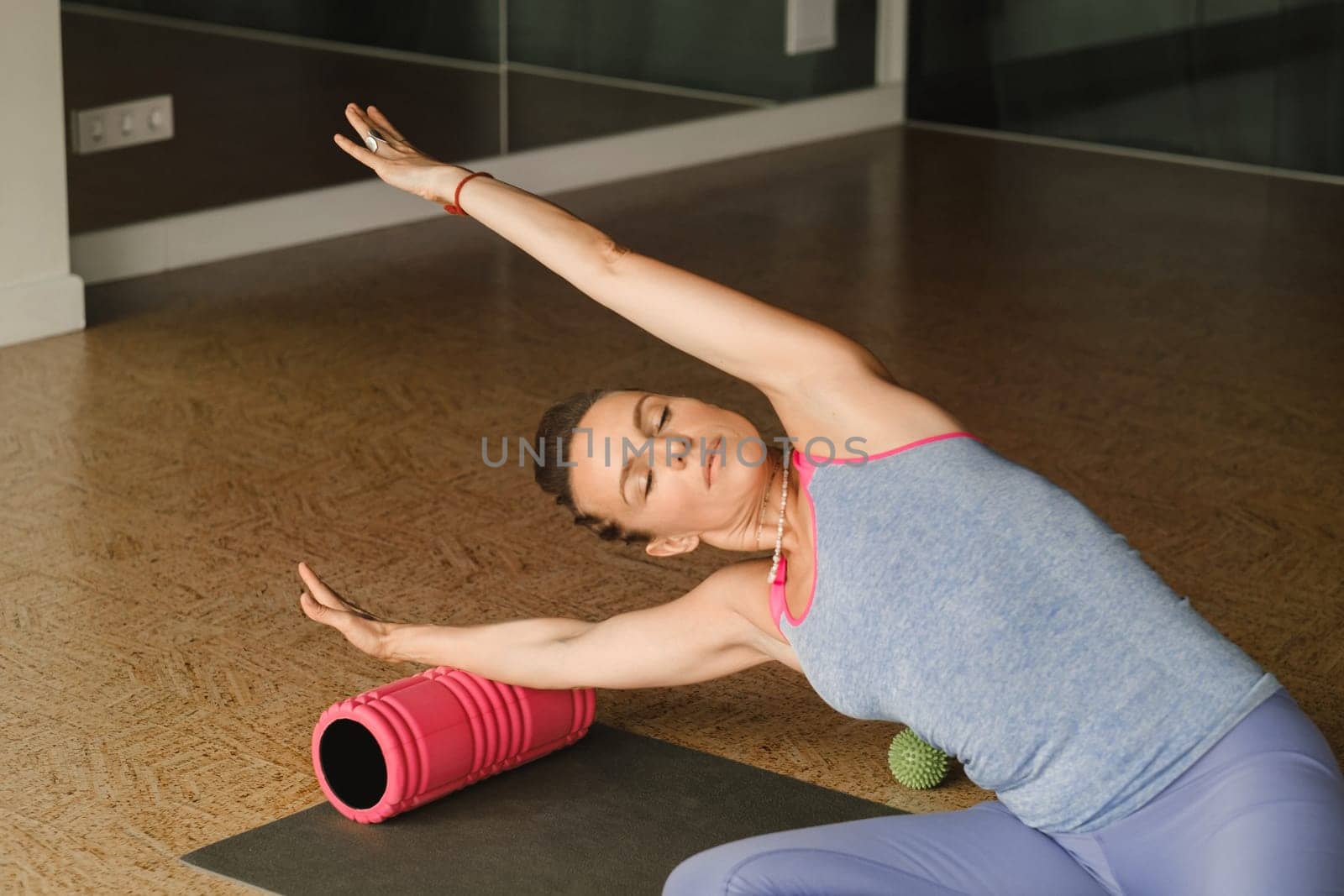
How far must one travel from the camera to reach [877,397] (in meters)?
2.04

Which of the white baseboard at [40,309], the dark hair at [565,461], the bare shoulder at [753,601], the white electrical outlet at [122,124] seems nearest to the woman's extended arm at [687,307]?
the dark hair at [565,461]

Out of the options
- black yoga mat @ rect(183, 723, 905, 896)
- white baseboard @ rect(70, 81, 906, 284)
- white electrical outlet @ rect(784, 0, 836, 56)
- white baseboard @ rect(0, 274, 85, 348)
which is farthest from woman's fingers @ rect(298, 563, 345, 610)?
white electrical outlet @ rect(784, 0, 836, 56)

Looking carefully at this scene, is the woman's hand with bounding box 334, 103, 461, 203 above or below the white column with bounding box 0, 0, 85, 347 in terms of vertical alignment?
above

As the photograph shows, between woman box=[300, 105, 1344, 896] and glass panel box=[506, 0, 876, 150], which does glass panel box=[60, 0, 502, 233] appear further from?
woman box=[300, 105, 1344, 896]

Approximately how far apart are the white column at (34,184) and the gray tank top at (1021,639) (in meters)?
3.50

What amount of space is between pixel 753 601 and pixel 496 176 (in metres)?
4.74

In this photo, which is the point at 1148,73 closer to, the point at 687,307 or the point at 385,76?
the point at 385,76

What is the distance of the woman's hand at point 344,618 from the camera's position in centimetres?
246

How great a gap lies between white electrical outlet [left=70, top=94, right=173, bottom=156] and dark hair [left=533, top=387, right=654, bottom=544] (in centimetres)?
362

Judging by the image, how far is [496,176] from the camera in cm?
680

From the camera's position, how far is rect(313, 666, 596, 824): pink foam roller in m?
2.56

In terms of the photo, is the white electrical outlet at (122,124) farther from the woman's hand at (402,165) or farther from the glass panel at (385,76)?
the woman's hand at (402,165)

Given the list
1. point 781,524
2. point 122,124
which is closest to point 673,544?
point 781,524

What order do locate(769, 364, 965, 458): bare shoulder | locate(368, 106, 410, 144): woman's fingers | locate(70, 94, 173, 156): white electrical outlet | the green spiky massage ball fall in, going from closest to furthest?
locate(769, 364, 965, 458): bare shoulder
locate(368, 106, 410, 144): woman's fingers
the green spiky massage ball
locate(70, 94, 173, 156): white electrical outlet
